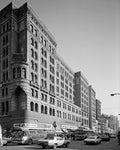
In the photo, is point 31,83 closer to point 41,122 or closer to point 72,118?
point 41,122

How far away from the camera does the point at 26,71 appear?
55.6 m

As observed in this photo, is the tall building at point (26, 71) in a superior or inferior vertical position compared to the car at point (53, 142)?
superior

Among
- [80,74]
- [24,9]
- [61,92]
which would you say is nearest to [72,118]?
[61,92]

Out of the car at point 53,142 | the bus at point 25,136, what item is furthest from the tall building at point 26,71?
the car at point 53,142

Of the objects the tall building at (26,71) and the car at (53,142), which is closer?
the car at (53,142)

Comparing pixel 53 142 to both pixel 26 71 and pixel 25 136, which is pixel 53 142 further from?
pixel 26 71

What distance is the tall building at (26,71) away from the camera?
54.6 metres

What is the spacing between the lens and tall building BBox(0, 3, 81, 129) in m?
54.6

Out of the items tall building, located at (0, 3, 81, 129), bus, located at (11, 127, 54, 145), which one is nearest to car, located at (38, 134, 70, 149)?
bus, located at (11, 127, 54, 145)

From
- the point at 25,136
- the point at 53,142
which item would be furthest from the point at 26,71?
the point at 53,142

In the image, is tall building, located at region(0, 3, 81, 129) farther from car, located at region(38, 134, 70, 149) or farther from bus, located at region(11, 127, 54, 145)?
car, located at region(38, 134, 70, 149)

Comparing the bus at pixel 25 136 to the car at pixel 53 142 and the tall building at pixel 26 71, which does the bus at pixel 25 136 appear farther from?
the tall building at pixel 26 71

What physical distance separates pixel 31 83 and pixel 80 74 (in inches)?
2110

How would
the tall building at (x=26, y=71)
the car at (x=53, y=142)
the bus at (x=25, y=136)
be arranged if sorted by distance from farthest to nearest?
the tall building at (x=26, y=71) → the bus at (x=25, y=136) → the car at (x=53, y=142)
